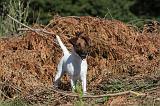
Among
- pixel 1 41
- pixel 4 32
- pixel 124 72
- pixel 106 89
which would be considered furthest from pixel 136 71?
pixel 4 32

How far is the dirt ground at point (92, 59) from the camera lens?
32.2 feet

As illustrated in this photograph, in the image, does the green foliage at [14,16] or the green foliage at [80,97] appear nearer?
the green foliage at [80,97]

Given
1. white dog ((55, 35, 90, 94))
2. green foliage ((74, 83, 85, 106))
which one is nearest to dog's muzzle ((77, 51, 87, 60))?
white dog ((55, 35, 90, 94))

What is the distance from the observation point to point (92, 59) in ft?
36.9

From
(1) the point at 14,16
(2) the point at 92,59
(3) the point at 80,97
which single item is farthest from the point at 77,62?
(1) the point at 14,16

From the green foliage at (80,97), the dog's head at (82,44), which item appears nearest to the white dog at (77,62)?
the dog's head at (82,44)

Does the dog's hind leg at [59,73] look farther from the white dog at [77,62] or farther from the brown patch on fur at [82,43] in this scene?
the brown patch on fur at [82,43]

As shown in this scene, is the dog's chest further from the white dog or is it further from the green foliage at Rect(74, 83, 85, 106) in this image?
the green foliage at Rect(74, 83, 85, 106)

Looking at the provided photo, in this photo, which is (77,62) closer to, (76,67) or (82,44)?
(76,67)

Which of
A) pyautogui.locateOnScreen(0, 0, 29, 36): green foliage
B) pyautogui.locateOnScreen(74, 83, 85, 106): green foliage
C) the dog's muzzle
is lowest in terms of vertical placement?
pyautogui.locateOnScreen(74, 83, 85, 106): green foliage

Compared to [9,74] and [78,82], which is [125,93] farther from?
[9,74]

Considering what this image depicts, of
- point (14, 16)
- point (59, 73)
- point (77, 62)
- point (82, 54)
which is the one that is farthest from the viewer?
point (14, 16)

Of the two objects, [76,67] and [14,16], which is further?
[14,16]

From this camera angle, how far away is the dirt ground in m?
9.80
